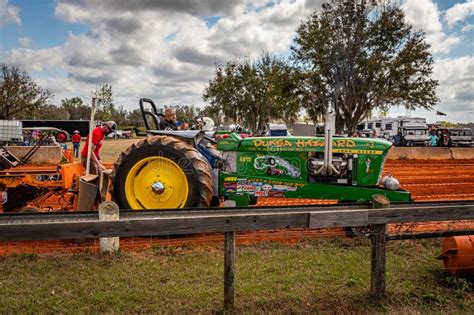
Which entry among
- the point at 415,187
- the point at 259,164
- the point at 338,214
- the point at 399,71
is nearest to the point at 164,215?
the point at 338,214

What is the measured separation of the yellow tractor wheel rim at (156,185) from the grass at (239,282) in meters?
A: 0.86

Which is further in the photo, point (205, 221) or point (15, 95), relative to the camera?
point (15, 95)

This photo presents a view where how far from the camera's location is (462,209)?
3.90m

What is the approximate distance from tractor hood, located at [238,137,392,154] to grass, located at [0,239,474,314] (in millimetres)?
1408

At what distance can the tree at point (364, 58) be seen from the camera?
2316 cm

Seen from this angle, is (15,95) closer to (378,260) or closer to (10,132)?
(10,132)

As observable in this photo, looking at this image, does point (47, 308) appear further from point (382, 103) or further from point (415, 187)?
point (382, 103)

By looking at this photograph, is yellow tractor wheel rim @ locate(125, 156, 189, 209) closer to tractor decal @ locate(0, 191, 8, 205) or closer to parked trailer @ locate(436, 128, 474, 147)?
tractor decal @ locate(0, 191, 8, 205)

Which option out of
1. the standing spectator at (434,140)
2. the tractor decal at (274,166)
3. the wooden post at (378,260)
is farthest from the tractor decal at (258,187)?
the standing spectator at (434,140)

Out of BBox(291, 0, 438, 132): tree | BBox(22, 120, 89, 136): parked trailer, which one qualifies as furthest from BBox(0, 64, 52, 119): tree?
BBox(291, 0, 438, 132): tree

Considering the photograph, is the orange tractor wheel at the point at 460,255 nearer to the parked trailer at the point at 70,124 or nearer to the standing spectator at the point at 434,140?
the standing spectator at the point at 434,140

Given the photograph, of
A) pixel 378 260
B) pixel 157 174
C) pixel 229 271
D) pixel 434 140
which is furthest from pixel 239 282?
pixel 434 140

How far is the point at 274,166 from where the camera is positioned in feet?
19.3

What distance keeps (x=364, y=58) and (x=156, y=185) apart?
20358 millimetres
